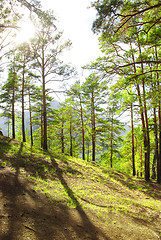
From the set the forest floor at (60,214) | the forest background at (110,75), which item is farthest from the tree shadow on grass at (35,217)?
the forest background at (110,75)

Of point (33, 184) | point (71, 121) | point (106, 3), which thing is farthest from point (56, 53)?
point (33, 184)

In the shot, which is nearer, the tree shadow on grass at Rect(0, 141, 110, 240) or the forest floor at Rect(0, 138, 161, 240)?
the tree shadow on grass at Rect(0, 141, 110, 240)

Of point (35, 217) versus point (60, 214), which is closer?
point (35, 217)

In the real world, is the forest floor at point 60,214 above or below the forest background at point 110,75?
below

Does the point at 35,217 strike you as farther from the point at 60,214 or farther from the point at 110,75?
the point at 110,75

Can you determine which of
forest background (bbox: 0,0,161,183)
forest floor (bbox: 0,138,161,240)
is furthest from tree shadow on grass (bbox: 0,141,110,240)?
forest background (bbox: 0,0,161,183)

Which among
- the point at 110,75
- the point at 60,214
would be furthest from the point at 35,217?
the point at 110,75

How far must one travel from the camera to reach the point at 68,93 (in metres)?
12.3

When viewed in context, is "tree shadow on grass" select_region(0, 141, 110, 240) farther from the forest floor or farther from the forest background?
the forest background

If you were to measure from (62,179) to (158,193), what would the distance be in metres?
7.10

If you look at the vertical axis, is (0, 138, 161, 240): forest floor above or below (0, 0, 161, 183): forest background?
below

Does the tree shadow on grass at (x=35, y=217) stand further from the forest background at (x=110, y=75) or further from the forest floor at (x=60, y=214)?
the forest background at (x=110, y=75)

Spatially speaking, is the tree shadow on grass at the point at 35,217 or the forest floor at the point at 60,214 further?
the forest floor at the point at 60,214

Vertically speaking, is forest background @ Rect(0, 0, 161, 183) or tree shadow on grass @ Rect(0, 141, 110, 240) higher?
forest background @ Rect(0, 0, 161, 183)
